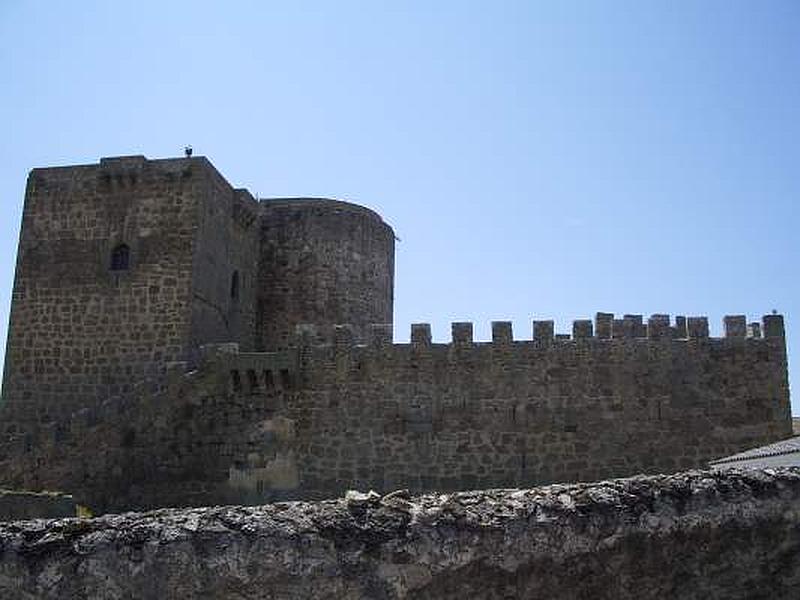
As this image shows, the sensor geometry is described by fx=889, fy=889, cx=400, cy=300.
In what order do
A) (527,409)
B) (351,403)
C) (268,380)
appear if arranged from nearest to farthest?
(527,409), (351,403), (268,380)

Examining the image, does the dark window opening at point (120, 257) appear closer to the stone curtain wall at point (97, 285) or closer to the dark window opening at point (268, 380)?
the stone curtain wall at point (97, 285)

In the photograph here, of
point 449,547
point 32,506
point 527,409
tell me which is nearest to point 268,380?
point 527,409

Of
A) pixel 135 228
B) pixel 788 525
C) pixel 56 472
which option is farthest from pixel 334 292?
pixel 788 525

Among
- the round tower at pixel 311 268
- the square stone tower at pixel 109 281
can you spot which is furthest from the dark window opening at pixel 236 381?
the round tower at pixel 311 268

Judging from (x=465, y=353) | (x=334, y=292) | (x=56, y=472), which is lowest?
(x=56, y=472)

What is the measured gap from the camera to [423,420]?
53.2 feet

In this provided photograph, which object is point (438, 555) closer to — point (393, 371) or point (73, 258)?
point (393, 371)

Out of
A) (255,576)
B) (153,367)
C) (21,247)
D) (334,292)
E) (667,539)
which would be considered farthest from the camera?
(334,292)

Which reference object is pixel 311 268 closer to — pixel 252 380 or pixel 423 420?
pixel 252 380

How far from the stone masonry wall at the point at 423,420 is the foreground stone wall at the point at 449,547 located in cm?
1159

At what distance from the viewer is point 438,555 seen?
3.99m

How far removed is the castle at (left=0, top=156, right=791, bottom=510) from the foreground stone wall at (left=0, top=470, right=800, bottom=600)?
11.6 meters

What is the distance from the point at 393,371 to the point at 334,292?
659 centimetres

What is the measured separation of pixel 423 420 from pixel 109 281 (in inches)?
292
